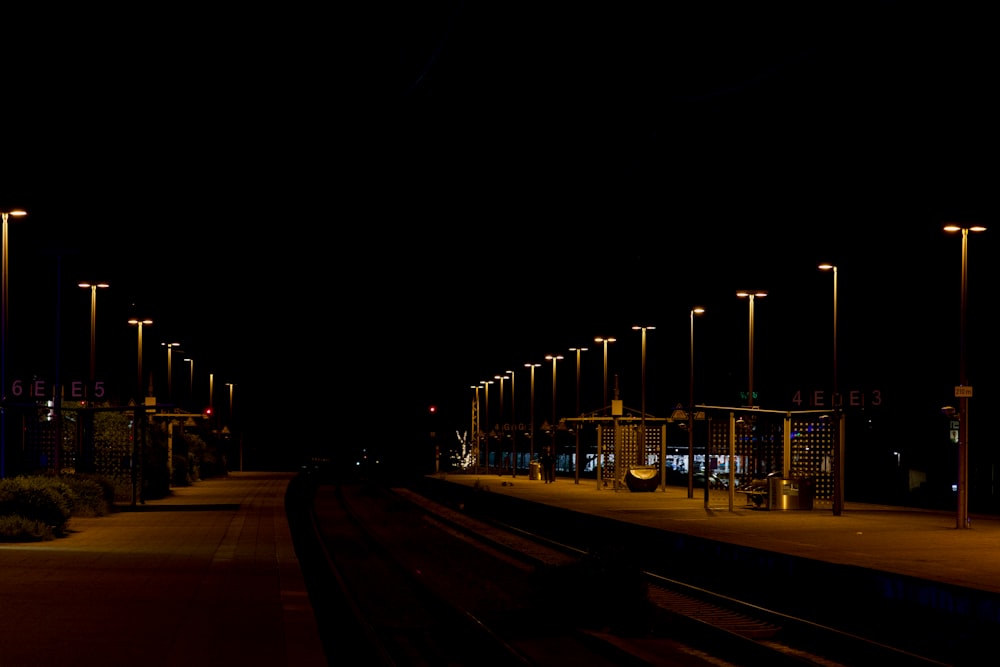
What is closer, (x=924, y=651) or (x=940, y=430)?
(x=924, y=651)

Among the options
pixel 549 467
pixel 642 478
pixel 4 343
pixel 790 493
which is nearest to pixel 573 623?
pixel 4 343

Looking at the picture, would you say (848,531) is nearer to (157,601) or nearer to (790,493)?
(790,493)

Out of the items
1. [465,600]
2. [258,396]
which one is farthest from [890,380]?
[258,396]

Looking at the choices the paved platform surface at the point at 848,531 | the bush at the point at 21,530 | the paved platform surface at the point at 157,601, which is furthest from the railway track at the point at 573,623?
the bush at the point at 21,530

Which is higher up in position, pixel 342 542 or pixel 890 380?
pixel 890 380

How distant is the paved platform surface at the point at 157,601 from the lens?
11016 mm

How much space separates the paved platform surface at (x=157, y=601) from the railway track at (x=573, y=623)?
1173 millimetres

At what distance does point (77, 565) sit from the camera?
61.9ft

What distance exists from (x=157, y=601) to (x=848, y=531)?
16.2m

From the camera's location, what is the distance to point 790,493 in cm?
3519

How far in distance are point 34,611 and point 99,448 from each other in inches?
1169

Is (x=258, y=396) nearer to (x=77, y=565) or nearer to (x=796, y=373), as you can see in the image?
(x=796, y=373)

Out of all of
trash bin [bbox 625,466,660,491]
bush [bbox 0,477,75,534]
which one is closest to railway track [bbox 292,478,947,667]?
bush [bbox 0,477,75,534]

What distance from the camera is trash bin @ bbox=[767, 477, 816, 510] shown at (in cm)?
3488
